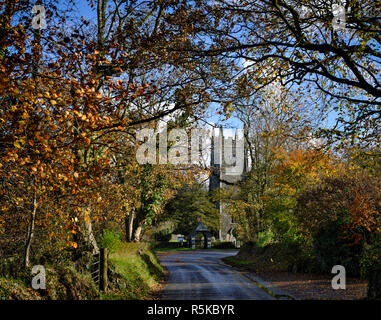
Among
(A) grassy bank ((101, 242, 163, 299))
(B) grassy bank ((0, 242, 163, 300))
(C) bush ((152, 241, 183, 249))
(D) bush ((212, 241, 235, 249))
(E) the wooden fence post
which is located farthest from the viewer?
(D) bush ((212, 241, 235, 249))

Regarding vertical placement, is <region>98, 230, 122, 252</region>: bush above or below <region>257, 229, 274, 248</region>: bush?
above

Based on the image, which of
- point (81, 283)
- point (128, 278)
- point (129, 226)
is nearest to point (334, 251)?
point (128, 278)

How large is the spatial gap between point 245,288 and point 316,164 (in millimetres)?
6343

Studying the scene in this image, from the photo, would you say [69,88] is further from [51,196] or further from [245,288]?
[245,288]

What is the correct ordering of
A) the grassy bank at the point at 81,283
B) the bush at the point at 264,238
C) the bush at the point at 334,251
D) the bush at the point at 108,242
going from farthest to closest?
the bush at the point at 264,238, the bush at the point at 334,251, the bush at the point at 108,242, the grassy bank at the point at 81,283

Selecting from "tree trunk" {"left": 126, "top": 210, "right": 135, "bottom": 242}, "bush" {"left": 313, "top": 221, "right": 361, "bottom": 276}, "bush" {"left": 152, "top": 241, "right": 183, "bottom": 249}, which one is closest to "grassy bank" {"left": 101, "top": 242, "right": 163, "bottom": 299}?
"tree trunk" {"left": 126, "top": 210, "right": 135, "bottom": 242}

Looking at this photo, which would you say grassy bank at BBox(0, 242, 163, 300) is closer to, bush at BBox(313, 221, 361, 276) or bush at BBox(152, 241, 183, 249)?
bush at BBox(313, 221, 361, 276)

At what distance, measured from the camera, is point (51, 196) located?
8.96 m

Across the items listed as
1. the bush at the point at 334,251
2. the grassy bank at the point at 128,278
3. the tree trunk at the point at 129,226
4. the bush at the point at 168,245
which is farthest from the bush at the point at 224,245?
the grassy bank at the point at 128,278

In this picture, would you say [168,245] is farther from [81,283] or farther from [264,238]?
[81,283]

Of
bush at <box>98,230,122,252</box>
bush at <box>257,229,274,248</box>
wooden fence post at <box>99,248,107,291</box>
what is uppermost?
bush at <box>98,230,122,252</box>

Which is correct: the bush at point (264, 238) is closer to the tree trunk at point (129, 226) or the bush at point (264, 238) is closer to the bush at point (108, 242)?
the tree trunk at point (129, 226)

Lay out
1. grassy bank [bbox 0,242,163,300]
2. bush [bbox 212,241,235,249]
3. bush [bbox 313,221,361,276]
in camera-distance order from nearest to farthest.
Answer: grassy bank [bbox 0,242,163,300], bush [bbox 313,221,361,276], bush [bbox 212,241,235,249]
